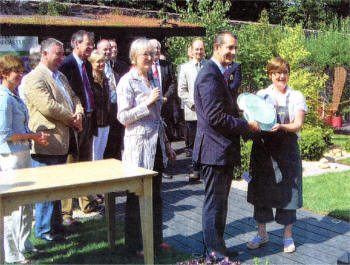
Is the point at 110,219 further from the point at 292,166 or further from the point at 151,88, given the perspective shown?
the point at 292,166

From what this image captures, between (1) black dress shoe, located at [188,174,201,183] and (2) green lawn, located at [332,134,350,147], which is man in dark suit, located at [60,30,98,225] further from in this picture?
(2) green lawn, located at [332,134,350,147]

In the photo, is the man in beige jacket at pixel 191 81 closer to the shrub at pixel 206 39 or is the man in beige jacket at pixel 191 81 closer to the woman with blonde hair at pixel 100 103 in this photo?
the woman with blonde hair at pixel 100 103

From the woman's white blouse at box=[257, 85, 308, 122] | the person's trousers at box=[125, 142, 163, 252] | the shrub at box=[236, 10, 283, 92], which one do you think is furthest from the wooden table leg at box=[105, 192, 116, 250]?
the shrub at box=[236, 10, 283, 92]

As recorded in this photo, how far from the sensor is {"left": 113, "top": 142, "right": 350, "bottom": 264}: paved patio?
4.82 m

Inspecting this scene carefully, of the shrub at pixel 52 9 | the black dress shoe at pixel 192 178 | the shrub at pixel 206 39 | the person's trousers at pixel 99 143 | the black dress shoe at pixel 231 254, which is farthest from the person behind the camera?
the shrub at pixel 206 39

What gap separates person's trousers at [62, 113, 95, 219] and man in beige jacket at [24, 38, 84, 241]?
48 centimetres

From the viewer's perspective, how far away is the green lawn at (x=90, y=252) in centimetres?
464

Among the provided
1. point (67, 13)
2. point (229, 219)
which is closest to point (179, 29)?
point (67, 13)

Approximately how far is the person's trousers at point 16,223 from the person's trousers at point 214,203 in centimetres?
175

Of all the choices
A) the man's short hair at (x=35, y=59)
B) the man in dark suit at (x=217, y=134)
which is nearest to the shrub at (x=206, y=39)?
the man's short hair at (x=35, y=59)

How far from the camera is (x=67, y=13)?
10836 millimetres

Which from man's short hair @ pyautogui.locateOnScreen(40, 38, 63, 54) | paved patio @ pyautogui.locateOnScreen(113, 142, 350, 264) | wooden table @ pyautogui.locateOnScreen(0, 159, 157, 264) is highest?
man's short hair @ pyautogui.locateOnScreen(40, 38, 63, 54)

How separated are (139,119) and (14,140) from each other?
1.20 metres

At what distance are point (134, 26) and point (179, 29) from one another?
4.34ft
